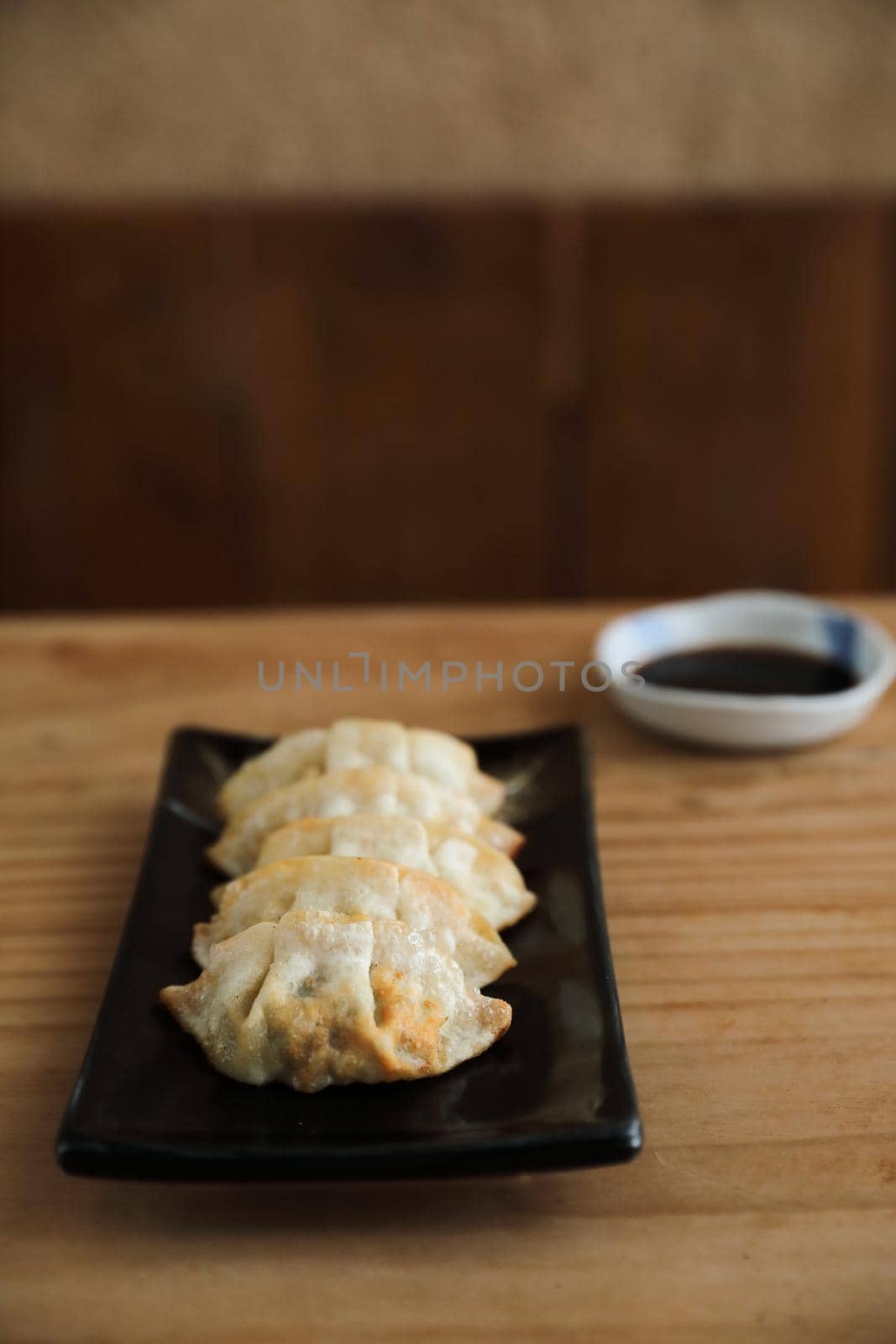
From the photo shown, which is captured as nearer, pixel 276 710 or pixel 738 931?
pixel 738 931

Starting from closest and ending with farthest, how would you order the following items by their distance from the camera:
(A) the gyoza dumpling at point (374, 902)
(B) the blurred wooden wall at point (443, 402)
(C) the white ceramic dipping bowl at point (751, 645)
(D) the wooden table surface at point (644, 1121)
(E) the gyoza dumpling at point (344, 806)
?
(D) the wooden table surface at point (644, 1121) → (A) the gyoza dumpling at point (374, 902) → (E) the gyoza dumpling at point (344, 806) → (C) the white ceramic dipping bowl at point (751, 645) → (B) the blurred wooden wall at point (443, 402)

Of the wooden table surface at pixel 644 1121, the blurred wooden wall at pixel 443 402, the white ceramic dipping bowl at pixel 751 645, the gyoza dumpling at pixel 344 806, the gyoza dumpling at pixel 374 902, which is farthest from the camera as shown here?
the blurred wooden wall at pixel 443 402

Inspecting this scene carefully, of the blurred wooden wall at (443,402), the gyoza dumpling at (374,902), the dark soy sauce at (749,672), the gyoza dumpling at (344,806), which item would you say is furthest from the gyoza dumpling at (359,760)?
the blurred wooden wall at (443,402)

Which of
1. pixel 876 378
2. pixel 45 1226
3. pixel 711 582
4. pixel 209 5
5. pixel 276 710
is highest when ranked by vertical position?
pixel 209 5

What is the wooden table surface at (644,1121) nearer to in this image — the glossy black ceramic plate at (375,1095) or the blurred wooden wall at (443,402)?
the glossy black ceramic plate at (375,1095)

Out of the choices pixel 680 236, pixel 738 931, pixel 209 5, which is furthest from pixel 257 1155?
pixel 209 5

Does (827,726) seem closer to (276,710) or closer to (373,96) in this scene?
(276,710)
